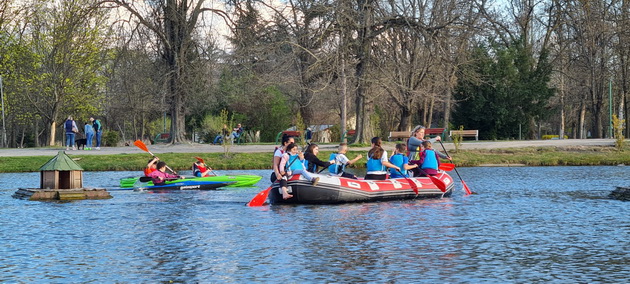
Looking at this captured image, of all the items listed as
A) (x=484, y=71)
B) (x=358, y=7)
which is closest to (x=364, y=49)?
(x=358, y=7)

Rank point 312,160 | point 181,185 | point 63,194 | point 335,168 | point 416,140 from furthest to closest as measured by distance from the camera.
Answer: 1. point 181,185
2. point 416,140
3. point 335,168
4. point 63,194
5. point 312,160

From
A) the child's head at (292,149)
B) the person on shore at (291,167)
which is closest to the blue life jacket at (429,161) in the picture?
the person on shore at (291,167)

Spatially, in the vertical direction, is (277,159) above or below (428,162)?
above

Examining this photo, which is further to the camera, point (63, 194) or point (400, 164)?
point (400, 164)

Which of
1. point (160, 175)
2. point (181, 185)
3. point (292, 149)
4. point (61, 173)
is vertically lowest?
point (181, 185)

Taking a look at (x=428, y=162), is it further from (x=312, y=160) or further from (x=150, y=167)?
(x=150, y=167)

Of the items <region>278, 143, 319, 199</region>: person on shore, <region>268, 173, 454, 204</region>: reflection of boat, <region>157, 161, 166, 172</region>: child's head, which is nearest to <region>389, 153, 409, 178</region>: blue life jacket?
<region>268, 173, 454, 204</region>: reflection of boat

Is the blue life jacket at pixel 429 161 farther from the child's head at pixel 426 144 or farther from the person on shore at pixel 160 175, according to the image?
the person on shore at pixel 160 175

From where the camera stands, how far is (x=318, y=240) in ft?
46.4

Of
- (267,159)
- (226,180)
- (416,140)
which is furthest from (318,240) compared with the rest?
(267,159)

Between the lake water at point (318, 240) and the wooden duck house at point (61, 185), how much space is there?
1.98 ft

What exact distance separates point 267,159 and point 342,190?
15958mm

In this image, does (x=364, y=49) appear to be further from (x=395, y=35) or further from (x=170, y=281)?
(x=170, y=281)

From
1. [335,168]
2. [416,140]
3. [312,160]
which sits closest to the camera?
[312,160]
